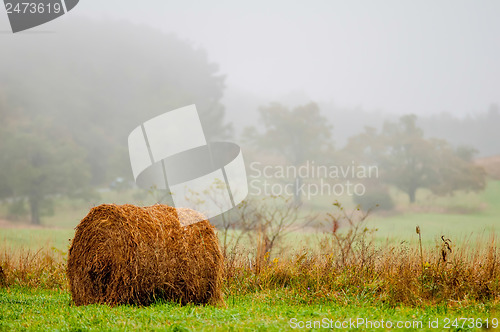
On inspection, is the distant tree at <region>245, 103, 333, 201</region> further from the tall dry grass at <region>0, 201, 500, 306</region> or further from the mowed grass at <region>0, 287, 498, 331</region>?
the mowed grass at <region>0, 287, 498, 331</region>

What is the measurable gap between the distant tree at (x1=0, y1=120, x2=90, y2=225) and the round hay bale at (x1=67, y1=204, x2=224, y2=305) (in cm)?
2884

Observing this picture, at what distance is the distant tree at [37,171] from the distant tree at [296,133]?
17804 millimetres

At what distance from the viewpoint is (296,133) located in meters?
46.6

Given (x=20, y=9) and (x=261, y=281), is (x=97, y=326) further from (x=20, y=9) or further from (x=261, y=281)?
(x=20, y=9)

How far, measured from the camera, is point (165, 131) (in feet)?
117

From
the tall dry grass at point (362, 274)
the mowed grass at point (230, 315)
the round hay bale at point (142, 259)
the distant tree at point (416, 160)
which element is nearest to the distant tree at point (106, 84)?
the distant tree at point (416, 160)

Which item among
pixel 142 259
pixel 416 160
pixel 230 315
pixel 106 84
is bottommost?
pixel 230 315

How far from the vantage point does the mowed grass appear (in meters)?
5.63

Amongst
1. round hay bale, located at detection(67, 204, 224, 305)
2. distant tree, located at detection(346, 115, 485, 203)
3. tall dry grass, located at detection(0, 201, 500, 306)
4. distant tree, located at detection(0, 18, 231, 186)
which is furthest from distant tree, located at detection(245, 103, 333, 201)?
round hay bale, located at detection(67, 204, 224, 305)

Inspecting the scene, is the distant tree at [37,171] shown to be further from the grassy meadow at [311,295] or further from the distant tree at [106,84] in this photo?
the grassy meadow at [311,295]

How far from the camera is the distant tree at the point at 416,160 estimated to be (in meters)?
39.6

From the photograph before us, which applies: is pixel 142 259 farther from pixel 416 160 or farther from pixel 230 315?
pixel 416 160

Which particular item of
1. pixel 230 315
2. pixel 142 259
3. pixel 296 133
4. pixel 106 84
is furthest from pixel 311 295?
pixel 106 84

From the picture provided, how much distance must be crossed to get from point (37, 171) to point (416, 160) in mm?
29594
